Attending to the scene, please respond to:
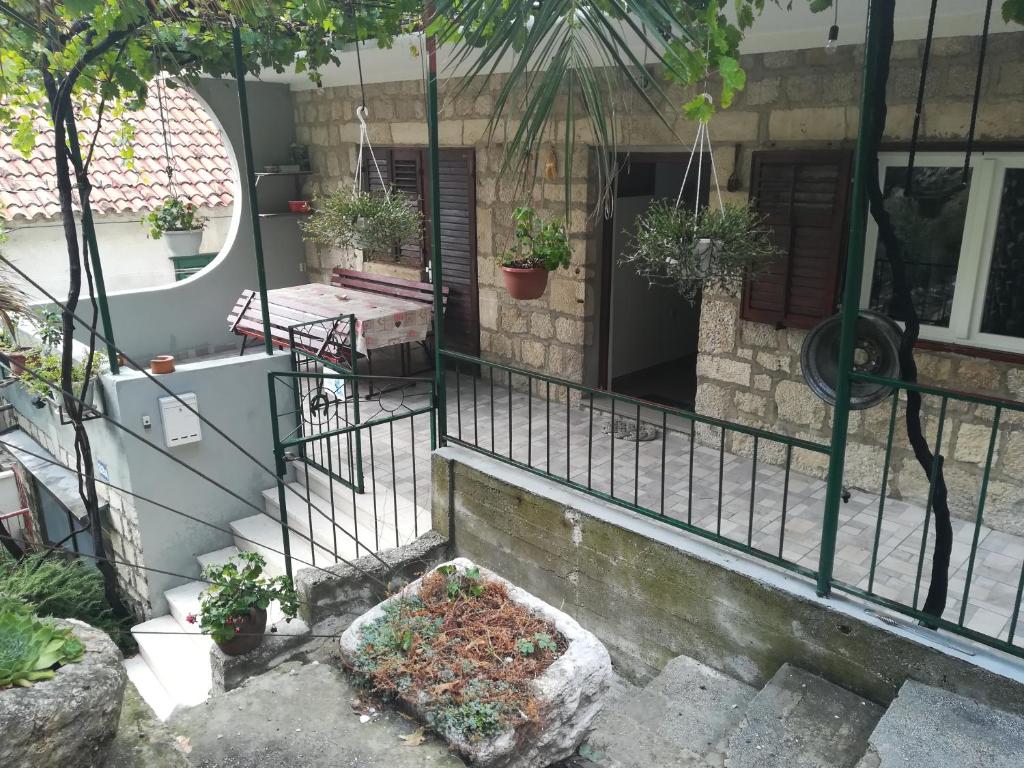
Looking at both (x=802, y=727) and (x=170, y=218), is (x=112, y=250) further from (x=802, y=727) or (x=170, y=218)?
(x=802, y=727)

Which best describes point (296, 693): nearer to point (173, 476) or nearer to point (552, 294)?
point (173, 476)

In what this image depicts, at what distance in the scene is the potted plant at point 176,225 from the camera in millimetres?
7984

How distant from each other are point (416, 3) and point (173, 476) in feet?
11.8

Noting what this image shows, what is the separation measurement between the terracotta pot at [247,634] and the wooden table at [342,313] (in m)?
2.78

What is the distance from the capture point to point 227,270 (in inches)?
339

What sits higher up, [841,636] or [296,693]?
[841,636]

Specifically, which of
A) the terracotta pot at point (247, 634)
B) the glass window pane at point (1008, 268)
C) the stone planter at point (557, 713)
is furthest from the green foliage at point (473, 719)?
the glass window pane at point (1008, 268)

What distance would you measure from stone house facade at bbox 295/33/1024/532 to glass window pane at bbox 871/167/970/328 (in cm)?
19

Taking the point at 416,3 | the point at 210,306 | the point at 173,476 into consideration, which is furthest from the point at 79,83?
the point at 210,306

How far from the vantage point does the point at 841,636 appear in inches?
123

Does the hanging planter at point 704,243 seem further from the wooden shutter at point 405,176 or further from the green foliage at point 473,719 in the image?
the wooden shutter at point 405,176

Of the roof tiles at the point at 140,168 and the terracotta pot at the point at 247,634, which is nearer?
the terracotta pot at the point at 247,634

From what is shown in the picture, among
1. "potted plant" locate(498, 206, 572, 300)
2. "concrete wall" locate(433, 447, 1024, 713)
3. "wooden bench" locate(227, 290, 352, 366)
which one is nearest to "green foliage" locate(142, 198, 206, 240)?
"wooden bench" locate(227, 290, 352, 366)

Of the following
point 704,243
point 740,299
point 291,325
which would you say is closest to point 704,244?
point 704,243
